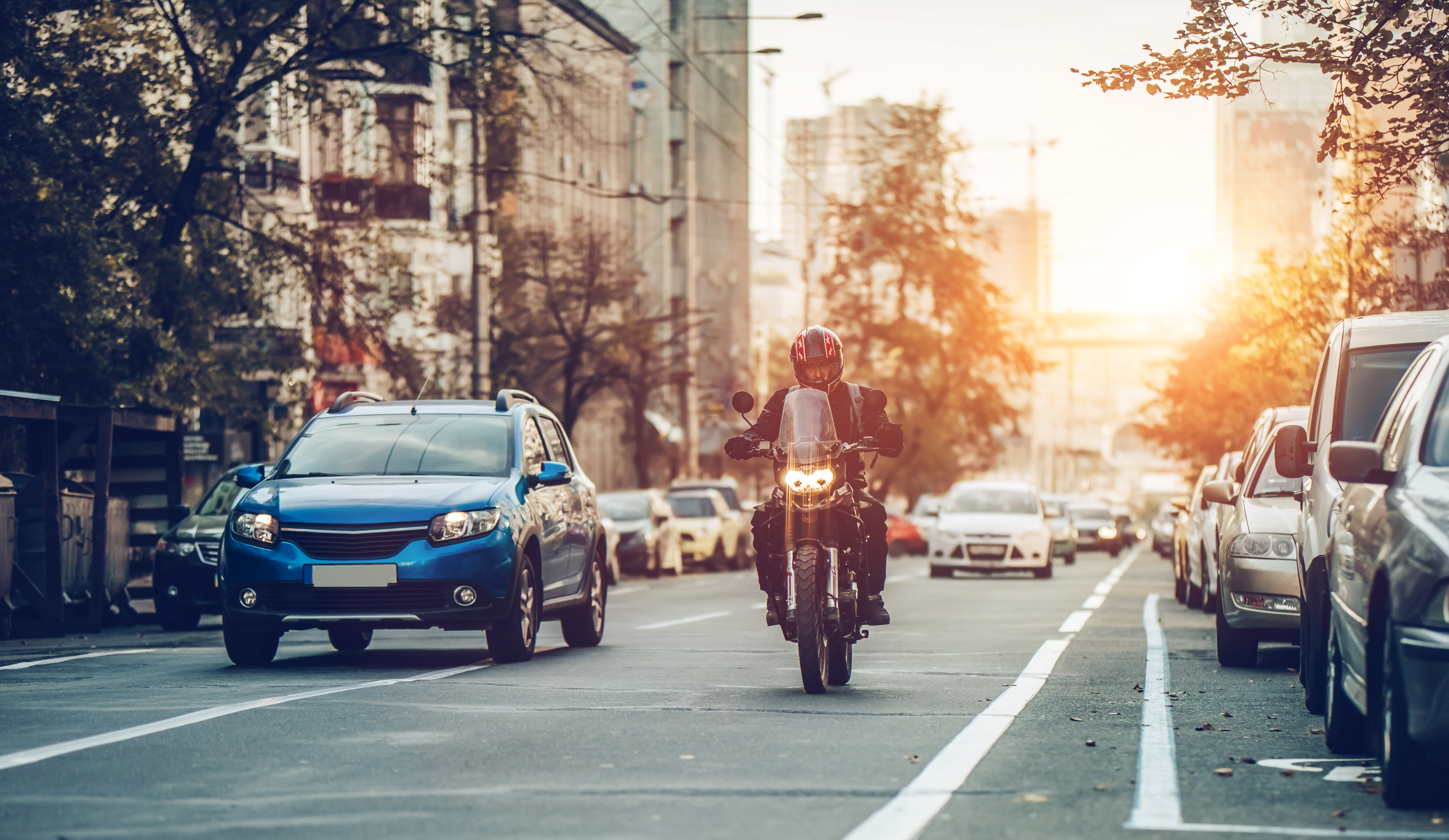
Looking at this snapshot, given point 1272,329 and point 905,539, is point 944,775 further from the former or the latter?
point 905,539

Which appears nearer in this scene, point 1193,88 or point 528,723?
point 528,723

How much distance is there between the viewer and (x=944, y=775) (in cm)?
779

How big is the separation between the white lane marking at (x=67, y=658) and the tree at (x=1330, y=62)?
7752 mm

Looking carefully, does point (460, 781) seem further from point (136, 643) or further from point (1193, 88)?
point (136, 643)

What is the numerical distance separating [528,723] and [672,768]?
176 cm

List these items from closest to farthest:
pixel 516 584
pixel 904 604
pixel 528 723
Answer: pixel 528 723 < pixel 516 584 < pixel 904 604

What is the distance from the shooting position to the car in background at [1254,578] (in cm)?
1365

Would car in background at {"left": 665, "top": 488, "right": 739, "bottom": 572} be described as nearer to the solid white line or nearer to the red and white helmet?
the solid white line

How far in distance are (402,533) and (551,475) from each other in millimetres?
1497

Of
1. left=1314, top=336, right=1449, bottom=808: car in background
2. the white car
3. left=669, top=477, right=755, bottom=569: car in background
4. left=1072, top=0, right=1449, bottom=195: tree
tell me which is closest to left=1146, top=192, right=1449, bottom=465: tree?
left=1072, top=0, right=1449, bottom=195: tree

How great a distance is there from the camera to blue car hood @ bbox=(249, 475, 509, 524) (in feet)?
42.5

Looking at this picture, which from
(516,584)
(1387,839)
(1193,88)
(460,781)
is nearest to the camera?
(1387,839)

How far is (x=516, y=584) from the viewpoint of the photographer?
43.8 feet

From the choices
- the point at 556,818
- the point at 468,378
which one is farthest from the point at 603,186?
the point at 556,818
